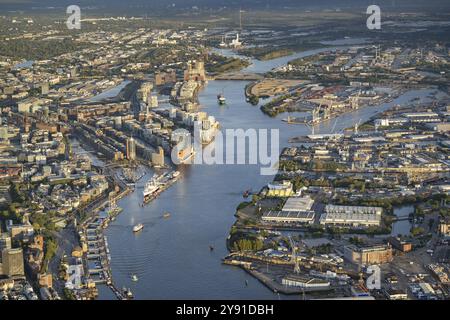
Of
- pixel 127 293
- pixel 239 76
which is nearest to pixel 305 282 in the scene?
pixel 127 293

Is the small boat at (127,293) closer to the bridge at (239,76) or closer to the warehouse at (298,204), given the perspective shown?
the warehouse at (298,204)

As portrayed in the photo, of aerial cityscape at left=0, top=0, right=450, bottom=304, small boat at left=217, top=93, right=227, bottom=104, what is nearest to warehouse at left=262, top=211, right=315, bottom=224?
aerial cityscape at left=0, top=0, right=450, bottom=304

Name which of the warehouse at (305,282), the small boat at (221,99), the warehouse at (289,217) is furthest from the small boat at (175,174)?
the small boat at (221,99)

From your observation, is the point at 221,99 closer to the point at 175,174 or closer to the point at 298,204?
the point at 175,174

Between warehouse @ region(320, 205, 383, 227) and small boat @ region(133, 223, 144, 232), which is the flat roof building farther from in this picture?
small boat @ region(133, 223, 144, 232)

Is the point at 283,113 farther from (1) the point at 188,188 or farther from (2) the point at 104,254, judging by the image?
(2) the point at 104,254

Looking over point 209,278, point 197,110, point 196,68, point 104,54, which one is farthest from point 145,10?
point 209,278

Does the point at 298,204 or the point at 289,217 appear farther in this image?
the point at 298,204
